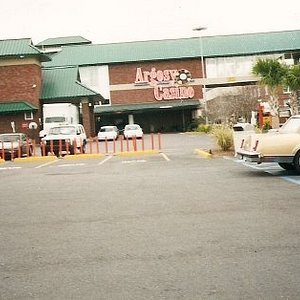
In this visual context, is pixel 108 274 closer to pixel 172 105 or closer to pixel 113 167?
pixel 113 167

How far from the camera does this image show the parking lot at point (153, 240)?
4.61m

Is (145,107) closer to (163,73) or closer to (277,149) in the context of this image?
(163,73)

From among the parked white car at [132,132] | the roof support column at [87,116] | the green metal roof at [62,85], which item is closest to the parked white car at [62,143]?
the parked white car at [132,132]

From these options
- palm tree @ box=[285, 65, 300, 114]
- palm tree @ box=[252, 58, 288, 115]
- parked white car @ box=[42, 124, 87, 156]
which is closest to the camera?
parked white car @ box=[42, 124, 87, 156]

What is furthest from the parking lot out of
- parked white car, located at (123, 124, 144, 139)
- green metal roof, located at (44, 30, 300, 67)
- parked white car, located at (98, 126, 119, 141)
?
green metal roof, located at (44, 30, 300, 67)

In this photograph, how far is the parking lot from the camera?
181 inches

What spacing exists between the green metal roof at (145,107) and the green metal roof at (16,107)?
16.2 metres

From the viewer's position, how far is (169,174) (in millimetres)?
14133

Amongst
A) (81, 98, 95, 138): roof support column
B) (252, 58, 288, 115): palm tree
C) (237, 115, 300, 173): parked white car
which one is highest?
(252, 58, 288, 115): palm tree

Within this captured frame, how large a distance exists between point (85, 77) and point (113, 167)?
154ft

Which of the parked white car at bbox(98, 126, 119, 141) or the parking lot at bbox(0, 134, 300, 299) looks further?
the parked white car at bbox(98, 126, 119, 141)

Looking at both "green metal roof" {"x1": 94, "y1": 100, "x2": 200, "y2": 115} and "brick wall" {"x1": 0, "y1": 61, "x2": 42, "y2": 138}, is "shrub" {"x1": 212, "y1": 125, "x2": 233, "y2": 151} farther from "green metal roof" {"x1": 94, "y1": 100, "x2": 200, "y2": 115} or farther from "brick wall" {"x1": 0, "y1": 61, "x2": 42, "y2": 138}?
"green metal roof" {"x1": 94, "y1": 100, "x2": 200, "y2": 115}

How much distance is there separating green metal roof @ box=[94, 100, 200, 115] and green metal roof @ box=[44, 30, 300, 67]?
5.75 meters

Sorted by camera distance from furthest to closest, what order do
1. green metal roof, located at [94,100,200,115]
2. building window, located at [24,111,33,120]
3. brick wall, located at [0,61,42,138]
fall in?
green metal roof, located at [94,100,200,115] < brick wall, located at [0,61,42,138] < building window, located at [24,111,33,120]
